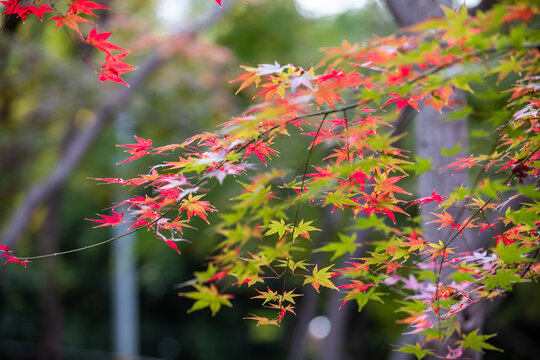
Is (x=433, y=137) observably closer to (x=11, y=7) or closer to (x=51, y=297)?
(x=11, y=7)

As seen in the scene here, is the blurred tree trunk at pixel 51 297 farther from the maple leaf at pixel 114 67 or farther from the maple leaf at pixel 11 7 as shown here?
the maple leaf at pixel 114 67

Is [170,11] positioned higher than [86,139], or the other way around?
[170,11]

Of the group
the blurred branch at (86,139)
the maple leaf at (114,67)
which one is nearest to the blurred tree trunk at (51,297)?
the blurred branch at (86,139)

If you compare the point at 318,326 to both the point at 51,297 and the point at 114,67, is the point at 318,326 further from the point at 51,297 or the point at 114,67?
the point at 114,67

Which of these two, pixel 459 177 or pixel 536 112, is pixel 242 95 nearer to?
pixel 459 177

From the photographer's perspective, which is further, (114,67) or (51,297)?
(51,297)

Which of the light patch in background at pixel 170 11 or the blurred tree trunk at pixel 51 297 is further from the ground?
the light patch in background at pixel 170 11

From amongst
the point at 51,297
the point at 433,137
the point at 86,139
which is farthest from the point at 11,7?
the point at 51,297

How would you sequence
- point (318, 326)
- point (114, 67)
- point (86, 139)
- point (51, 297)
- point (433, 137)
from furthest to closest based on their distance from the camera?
point (318, 326)
point (51, 297)
point (86, 139)
point (433, 137)
point (114, 67)

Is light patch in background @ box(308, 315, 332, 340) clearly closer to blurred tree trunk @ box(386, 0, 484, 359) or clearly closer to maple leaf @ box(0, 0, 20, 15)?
blurred tree trunk @ box(386, 0, 484, 359)

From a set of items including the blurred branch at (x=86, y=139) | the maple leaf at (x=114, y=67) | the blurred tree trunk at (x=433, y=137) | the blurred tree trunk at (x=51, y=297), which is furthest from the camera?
the blurred tree trunk at (x=51, y=297)

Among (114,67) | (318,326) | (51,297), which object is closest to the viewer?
(114,67)

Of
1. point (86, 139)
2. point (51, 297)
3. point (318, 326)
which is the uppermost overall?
point (86, 139)

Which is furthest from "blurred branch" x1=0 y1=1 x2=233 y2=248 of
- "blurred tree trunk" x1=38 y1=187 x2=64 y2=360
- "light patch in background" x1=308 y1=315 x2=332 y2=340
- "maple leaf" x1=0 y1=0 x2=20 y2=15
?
"light patch in background" x1=308 y1=315 x2=332 y2=340
